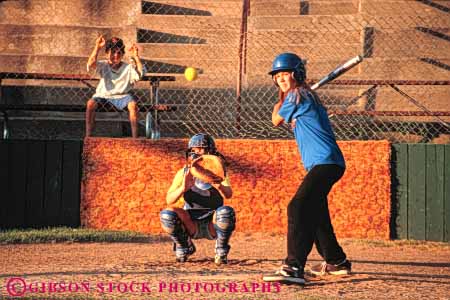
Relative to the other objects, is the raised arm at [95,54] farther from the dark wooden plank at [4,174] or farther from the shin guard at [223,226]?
the shin guard at [223,226]

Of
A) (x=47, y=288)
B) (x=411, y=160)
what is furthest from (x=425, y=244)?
(x=47, y=288)

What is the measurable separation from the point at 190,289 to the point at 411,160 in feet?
16.2

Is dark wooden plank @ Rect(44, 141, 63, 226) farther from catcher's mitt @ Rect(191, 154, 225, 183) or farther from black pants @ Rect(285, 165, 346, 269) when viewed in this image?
black pants @ Rect(285, 165, 346, 269)

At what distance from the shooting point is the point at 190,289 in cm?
609

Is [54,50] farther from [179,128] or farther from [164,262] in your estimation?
[164,262]

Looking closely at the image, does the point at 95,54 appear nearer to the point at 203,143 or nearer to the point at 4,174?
the point at 4,174

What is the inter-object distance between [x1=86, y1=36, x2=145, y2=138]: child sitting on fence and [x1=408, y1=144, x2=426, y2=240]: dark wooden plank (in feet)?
11.0

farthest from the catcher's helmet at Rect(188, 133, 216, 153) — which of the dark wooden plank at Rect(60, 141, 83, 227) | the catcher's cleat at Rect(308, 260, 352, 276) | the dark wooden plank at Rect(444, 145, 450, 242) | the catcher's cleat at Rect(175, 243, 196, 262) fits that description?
the dark wooden plank at Rect(444, 145, 450, 242)

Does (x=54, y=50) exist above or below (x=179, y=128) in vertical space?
above

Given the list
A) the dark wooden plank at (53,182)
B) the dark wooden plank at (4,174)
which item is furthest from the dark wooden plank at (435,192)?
the dark wooden plank at (4,174)

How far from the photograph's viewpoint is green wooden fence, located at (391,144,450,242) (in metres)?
10.2

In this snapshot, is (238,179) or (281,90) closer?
(281,90)

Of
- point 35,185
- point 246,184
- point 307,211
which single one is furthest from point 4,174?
point 307,211

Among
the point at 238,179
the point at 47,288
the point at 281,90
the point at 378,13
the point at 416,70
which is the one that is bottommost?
the point at 47,288
